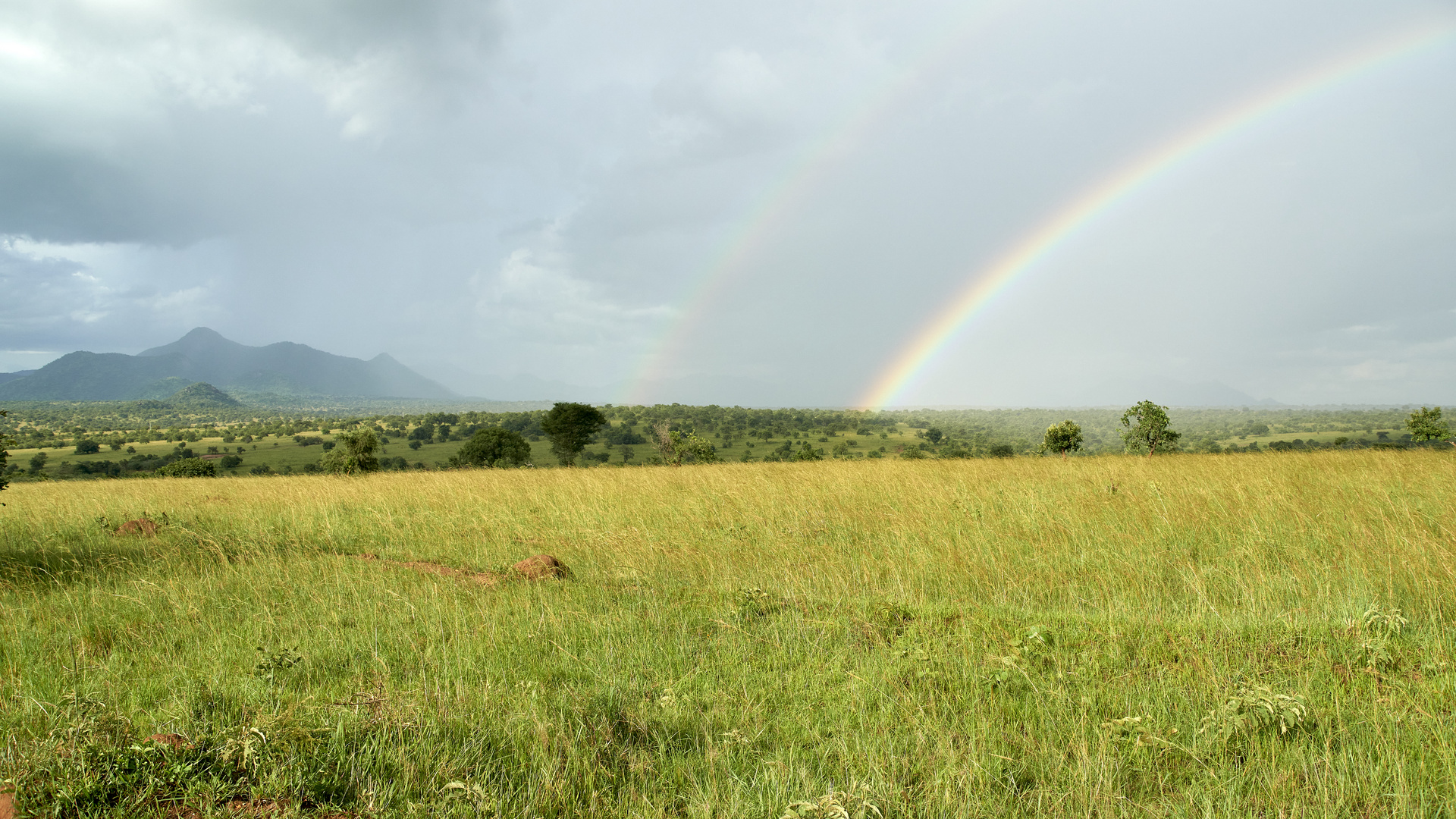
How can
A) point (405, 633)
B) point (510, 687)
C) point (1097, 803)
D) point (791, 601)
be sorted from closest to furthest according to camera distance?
point (1097, 803) → point (510, 687) → point (405, 633) → point (791, 601)

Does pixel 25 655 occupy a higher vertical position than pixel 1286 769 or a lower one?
lower

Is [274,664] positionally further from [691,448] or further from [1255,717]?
[691,448]

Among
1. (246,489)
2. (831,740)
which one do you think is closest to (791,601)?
(831,740)

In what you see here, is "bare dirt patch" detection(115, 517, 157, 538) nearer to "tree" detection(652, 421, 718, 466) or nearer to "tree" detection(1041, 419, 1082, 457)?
"tree" detection(652, 421, 718, 466)

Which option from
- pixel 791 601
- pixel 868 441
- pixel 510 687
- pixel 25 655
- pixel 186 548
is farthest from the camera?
pixel 868 441

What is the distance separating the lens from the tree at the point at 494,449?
4566 centimetres

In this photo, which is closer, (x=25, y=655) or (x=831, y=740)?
(x=831, y=740)

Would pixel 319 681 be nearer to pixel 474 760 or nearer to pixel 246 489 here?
pixel 474 760

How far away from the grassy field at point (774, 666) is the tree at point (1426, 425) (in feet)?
76.5

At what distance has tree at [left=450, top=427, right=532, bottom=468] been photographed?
4566 centimetres

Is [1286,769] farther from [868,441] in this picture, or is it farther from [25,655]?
[868,441]

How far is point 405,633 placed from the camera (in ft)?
15.6

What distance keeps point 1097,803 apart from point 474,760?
2914 mm

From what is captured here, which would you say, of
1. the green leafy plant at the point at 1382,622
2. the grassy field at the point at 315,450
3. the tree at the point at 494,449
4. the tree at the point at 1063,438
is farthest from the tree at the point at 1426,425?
the tree at the point at 494,449
